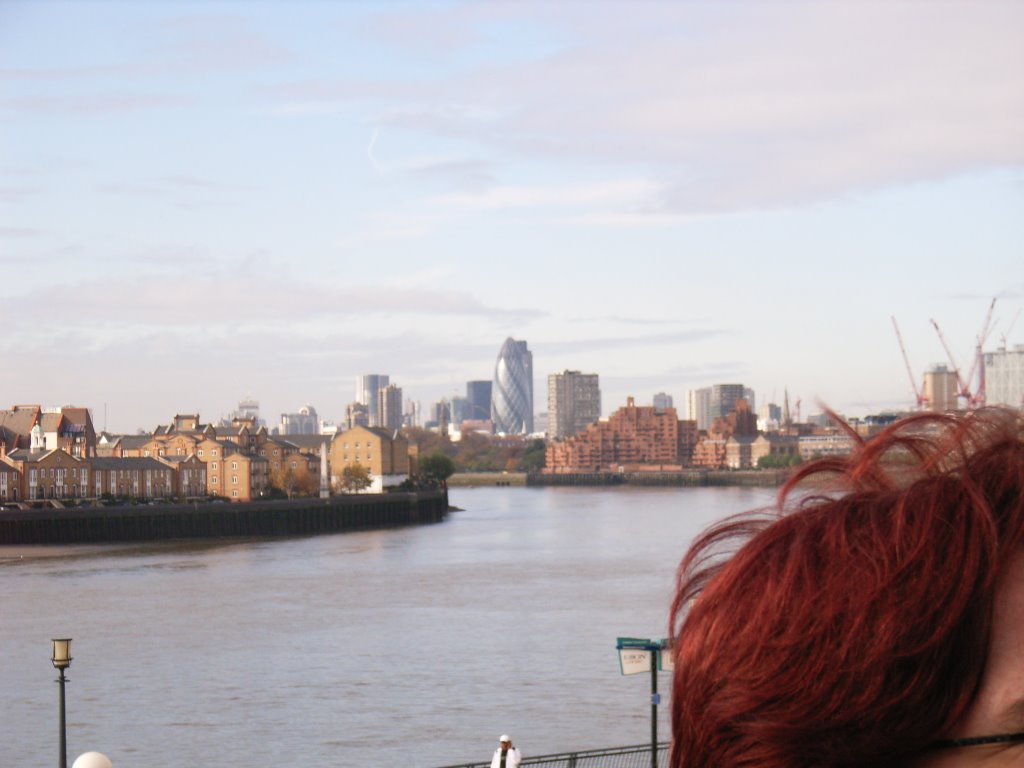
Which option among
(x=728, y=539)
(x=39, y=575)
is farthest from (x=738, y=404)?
(x=728, y=539)

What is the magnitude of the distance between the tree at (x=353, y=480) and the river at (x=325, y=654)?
33893 millimetres

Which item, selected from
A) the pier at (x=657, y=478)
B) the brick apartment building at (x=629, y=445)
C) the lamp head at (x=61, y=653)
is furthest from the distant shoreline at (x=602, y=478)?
the lamp head at (x=61, y=653)

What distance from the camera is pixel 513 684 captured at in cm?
2250

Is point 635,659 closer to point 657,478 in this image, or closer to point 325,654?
point 325,654

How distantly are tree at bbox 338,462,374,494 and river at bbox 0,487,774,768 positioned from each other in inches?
1334

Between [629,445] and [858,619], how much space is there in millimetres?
174159

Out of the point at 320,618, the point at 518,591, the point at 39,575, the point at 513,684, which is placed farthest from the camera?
the point at 39,575

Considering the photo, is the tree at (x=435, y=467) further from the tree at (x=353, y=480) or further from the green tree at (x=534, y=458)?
the green tree at (x=534, y=458)

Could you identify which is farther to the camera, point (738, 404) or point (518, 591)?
point (738, 404)

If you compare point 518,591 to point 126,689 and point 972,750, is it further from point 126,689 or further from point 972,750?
point 972,750

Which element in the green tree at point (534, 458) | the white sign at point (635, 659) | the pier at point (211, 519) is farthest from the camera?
the green tree at point (534, 458)

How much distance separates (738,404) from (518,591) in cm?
14561

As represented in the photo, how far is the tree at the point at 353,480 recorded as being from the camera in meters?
86.8

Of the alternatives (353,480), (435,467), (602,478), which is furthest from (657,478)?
(353,480)
